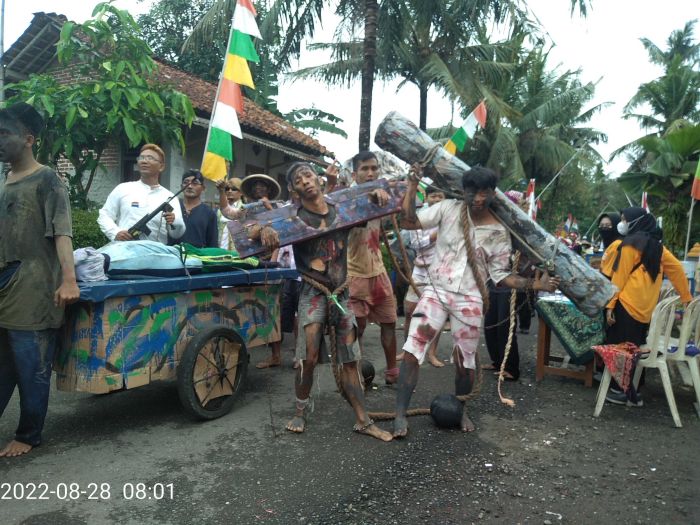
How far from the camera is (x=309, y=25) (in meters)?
12.6

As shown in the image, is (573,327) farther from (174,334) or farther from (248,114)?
(248,114)

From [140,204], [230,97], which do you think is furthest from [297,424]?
[230,97]

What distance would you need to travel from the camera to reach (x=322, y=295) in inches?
148

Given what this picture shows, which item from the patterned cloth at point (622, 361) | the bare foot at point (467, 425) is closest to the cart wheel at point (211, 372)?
the bare foot at point (467, 425)

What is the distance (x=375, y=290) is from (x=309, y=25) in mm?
9695

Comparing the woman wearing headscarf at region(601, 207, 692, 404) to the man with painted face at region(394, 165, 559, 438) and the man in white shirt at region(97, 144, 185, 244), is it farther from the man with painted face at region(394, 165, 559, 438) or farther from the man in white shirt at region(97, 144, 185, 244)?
the man in white shirt at region(97, 144, 185, 244)

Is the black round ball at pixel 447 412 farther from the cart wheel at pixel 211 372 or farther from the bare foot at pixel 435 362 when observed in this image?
the bare foot at pixel 435 362

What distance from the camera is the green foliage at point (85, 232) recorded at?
7832mm

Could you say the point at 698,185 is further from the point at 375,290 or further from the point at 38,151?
the point at 38,151

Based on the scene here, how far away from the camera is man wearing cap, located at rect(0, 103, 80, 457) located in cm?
330

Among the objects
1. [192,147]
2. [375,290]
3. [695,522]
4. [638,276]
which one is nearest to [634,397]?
[638,276]

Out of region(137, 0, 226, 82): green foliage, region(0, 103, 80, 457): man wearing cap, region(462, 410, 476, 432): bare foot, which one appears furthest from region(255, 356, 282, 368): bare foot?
region(137, 0, 226, 82): green foliage

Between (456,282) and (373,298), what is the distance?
1.15 m

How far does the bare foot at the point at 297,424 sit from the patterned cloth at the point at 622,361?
2481mm
